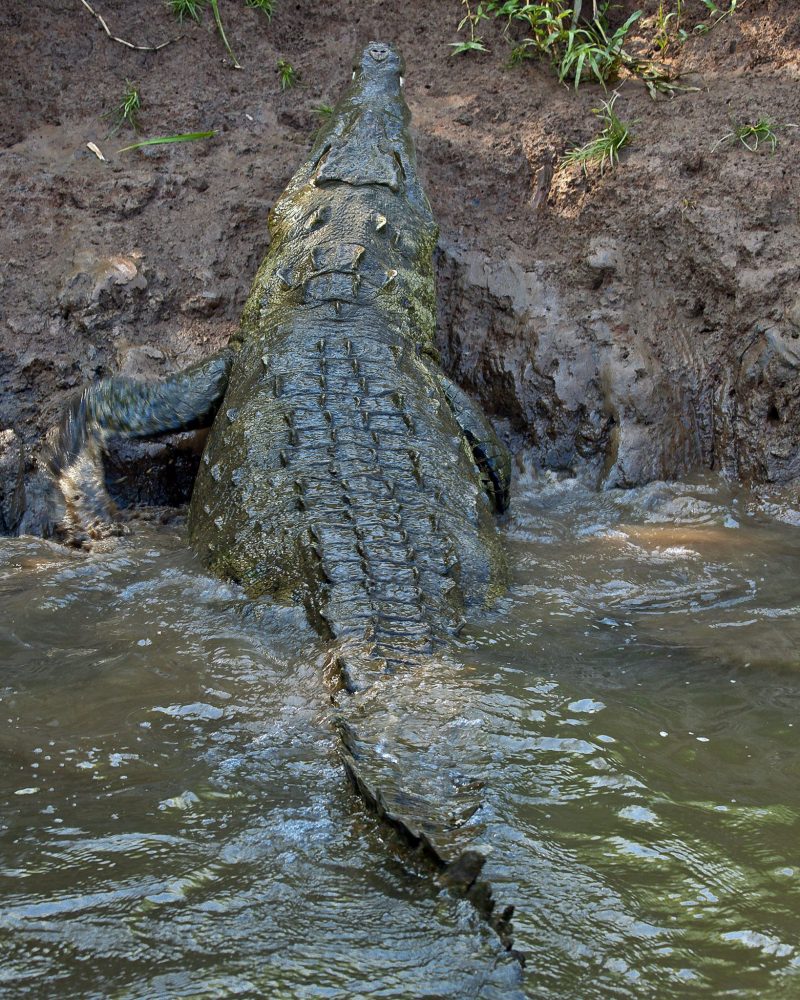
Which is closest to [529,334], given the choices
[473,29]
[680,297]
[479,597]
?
[680,297]

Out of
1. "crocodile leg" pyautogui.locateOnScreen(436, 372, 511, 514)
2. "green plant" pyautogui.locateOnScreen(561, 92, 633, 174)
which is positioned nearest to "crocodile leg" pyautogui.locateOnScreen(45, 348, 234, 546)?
"crocodile leg" pyautogui.locateOnScreen(436, 372, 511, 514)

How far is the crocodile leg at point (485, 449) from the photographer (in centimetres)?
409

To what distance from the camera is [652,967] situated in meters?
1.66

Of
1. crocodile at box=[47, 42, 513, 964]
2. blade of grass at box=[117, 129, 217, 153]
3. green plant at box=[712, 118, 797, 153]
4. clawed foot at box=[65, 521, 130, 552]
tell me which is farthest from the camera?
blade of grass at box=[117, 129, 217, 153]

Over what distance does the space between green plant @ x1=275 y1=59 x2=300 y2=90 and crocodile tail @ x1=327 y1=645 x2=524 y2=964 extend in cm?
411

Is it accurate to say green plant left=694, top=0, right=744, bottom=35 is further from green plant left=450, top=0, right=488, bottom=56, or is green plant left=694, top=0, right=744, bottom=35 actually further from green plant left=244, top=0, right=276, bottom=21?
green plant left=244, top=0, right=276, bottom=21

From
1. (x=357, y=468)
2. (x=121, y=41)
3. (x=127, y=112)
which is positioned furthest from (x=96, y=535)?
(x=121, y=41)

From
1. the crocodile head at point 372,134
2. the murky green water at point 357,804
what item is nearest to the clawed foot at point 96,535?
the murky green water at point 357,804

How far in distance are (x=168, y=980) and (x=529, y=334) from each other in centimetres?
365

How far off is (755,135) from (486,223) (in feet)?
4.61

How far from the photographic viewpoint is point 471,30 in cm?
585

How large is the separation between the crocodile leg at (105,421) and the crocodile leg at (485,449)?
3.34 ft

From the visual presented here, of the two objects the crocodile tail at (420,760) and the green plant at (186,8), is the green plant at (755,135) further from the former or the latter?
the crocodile tail at (420,760)

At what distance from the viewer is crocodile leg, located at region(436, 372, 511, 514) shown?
13.4 ft
